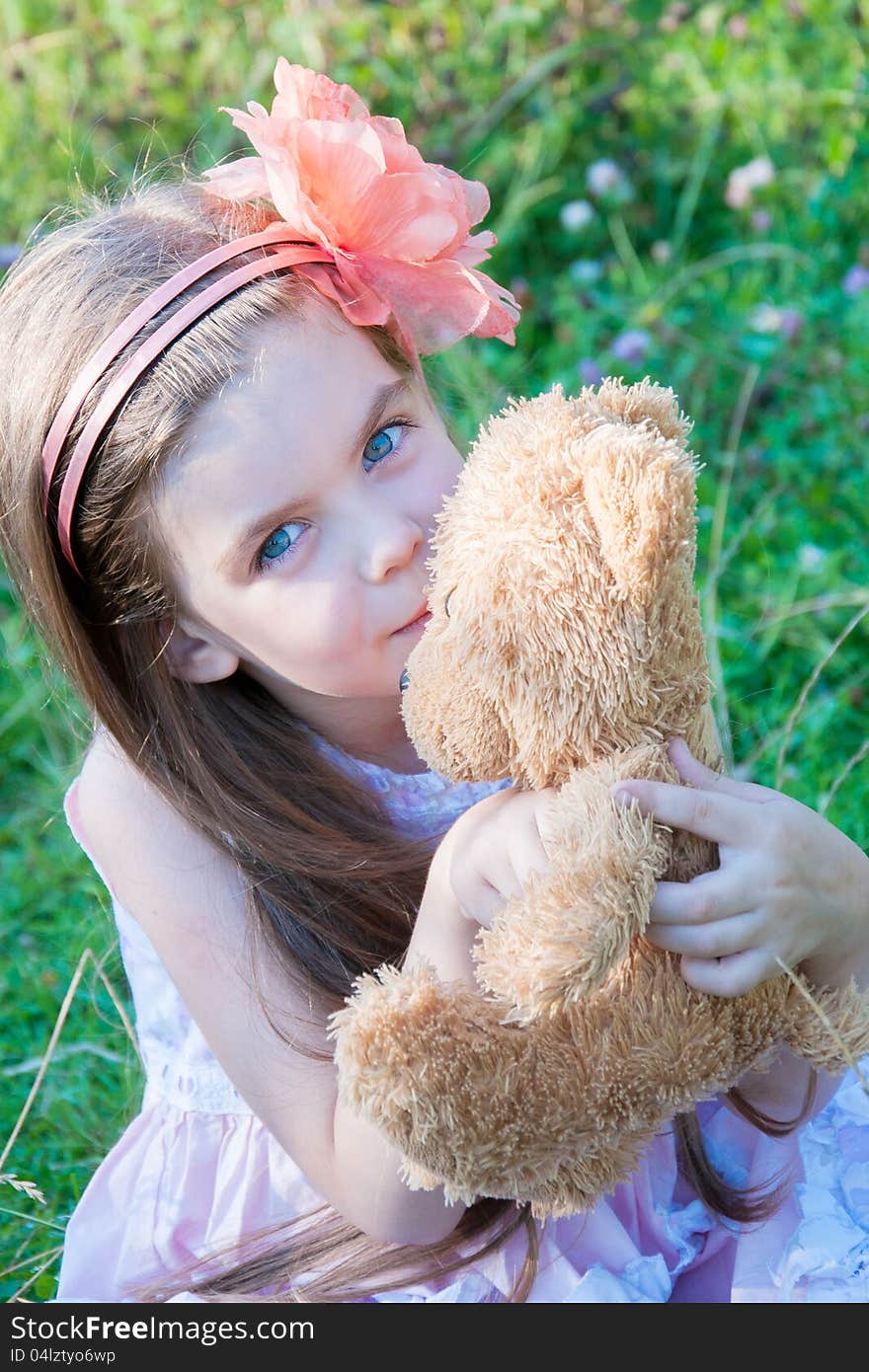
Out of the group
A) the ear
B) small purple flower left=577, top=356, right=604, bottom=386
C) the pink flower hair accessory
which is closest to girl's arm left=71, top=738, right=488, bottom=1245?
the ear

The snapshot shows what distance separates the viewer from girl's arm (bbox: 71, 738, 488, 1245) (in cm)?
128

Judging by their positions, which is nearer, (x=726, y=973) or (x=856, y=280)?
(x=726, y=973)

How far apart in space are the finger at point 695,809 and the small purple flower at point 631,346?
5.97 ft

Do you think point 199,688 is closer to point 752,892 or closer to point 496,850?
point 496,850

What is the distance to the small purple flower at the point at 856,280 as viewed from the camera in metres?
2.62

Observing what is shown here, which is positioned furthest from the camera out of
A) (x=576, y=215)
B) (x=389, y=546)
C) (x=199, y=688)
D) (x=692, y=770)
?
(x=576, y=215)

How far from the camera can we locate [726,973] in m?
0.97

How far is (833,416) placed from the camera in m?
2.50

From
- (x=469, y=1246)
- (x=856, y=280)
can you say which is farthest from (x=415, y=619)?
(x=856, y=280)

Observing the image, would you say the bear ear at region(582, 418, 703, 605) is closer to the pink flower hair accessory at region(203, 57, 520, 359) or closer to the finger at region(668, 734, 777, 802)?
the finger at region(668, 734, 777, 802)

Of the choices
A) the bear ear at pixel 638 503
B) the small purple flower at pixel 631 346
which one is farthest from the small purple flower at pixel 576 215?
the bear ear at pixel 638 503

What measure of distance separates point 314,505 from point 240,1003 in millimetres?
517

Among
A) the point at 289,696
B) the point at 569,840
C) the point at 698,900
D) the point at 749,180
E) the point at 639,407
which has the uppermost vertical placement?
the point at 639,407

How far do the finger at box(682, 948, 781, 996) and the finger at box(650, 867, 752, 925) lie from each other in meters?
0.03
